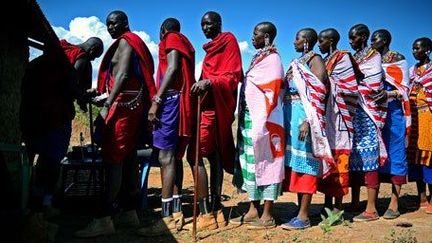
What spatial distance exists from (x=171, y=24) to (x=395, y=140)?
3152mm

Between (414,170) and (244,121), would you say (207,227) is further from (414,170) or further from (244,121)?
(414,170)

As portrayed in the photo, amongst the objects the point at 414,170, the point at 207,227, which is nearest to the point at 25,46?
the point at 207,227

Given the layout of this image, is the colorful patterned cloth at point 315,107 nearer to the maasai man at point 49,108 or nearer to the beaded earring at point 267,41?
the beaded earring at point 267,41

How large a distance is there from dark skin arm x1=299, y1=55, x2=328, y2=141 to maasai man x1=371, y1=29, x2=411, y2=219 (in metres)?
1.28

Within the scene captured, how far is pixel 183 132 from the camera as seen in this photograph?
418 cm

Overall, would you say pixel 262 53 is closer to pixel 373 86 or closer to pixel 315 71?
pixel 315 71

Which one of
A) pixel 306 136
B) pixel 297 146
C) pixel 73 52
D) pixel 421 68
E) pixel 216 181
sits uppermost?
pixel 421 68

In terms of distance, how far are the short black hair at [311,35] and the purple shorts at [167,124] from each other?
1619mm

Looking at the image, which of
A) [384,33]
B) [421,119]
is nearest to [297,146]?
[384,33]

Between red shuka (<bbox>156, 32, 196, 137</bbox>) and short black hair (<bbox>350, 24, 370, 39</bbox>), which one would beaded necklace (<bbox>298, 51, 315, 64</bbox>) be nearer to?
short black hair (<bbox>350, 24, 370, 39</bbox>)

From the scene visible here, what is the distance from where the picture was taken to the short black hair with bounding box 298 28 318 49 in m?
4.53

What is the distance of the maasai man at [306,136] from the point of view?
169 inches

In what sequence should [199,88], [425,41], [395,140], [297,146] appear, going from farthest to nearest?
[425,41] → [395,140] → [297,146] → [199,88]

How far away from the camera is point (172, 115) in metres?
4.18
